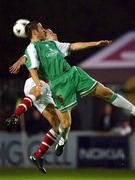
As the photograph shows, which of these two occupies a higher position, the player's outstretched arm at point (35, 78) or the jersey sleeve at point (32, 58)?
the jersey sleeve at point (32, 58)

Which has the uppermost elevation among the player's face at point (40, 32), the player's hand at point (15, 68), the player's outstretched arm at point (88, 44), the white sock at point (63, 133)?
the player's face at point (40, 32)

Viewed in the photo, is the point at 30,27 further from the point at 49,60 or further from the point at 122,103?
the point at 122,103

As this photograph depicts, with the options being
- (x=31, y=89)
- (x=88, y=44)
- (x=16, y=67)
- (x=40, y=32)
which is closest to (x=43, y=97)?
(x=31, y=89)

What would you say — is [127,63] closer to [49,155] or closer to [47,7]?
[49,155]

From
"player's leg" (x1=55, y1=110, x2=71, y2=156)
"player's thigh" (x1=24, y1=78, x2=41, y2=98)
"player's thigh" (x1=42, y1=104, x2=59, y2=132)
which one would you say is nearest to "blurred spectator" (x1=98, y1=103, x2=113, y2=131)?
"player's thigh" (x1=42, y1=104, x2=59, y2=132)

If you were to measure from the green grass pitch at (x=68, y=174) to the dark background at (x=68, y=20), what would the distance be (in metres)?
10.7

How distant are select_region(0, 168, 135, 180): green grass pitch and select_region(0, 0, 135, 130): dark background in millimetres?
10682

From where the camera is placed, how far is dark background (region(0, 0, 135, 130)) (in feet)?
118

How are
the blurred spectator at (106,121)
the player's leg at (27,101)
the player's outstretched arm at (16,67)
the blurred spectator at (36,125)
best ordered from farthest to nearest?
1. the blurred spectator at (36,125)
2. the blurred spectator at (106,121)
3. the player's outstretched arm at (16,67)
4. the player's leg at (27,101)

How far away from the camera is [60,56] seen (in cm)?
1861

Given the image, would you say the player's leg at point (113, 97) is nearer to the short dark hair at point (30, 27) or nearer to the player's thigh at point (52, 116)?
the player's thigh at point (52, 116)

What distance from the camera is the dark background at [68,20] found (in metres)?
36.1

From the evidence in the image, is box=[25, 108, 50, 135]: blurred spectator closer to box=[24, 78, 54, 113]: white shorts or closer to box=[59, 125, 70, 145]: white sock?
box=[24, 78, 54, 113]: white shorts

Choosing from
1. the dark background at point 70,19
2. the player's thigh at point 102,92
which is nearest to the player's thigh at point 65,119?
the player's thigh at point 102,92
